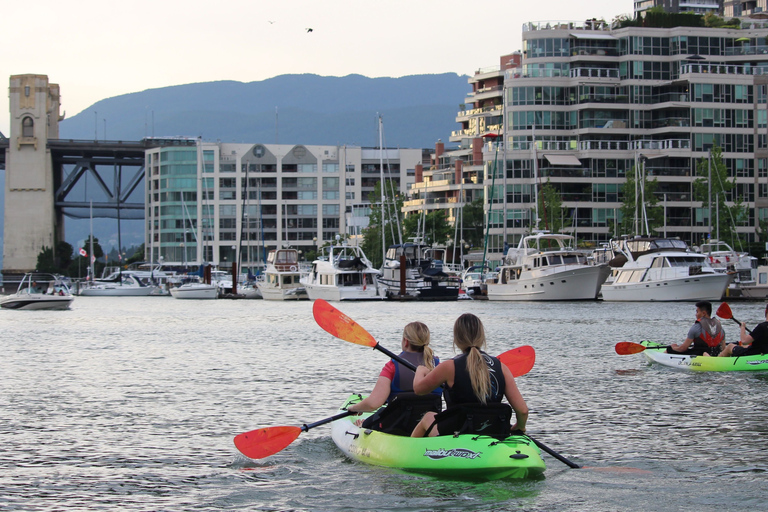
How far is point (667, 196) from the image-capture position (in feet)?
348

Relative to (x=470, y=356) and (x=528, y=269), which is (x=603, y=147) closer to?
(x=528, y=269)

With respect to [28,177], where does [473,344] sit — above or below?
below

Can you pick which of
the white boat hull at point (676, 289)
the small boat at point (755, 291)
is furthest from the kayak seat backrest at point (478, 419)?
the small boat at point (755, 291)

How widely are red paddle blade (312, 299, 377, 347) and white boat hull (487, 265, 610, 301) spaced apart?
52351 mm

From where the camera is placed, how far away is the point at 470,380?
12.0 m

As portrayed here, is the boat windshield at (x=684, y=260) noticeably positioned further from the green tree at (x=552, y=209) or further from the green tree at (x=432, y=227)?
the green tree at (x=432, y=227)

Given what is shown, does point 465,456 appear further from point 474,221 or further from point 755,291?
point 474,221

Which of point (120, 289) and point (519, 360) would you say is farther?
point (120, 289)

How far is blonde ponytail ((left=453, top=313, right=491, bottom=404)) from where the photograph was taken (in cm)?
1170

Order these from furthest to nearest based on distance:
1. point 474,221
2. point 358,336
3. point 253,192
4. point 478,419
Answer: point 253,192 → point 474,221 → point 358,336 → point 478,419

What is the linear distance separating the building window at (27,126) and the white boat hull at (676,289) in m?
125

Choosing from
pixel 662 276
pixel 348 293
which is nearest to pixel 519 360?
pixel 662 276

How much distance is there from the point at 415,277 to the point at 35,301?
97.3 ft

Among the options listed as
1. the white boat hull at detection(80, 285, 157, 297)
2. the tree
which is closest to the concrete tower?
the white boat hull at detection(80, 285, 157, 297)
